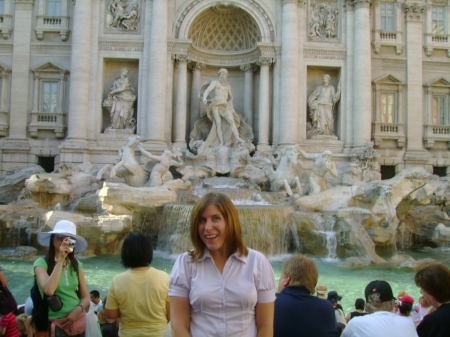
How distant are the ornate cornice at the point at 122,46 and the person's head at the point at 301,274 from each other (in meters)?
17.9

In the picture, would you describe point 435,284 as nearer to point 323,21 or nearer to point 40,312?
point 40,312

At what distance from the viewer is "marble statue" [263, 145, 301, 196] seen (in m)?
16.3

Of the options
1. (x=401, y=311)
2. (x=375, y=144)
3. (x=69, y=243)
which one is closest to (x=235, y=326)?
(x=69, y=243)

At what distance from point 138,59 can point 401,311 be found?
17883 millimetres

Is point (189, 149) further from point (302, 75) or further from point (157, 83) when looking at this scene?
point (302, 75)

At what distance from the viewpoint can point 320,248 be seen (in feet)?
43.7

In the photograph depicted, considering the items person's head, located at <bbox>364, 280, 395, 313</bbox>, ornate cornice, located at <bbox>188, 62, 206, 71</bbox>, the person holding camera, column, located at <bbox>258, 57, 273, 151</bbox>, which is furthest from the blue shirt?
ornate cornice, located at <bbox>188, 62, 206, 71</bbox>

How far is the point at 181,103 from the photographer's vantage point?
782 inches

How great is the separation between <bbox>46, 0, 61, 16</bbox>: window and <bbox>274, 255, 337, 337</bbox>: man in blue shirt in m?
20.5

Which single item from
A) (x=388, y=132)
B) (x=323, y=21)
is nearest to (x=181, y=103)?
(x=323, y=21)

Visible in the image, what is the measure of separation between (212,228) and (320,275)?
8.62 meters

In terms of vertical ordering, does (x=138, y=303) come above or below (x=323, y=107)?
below

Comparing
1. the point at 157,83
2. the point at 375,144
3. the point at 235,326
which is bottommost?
the point at 235,326

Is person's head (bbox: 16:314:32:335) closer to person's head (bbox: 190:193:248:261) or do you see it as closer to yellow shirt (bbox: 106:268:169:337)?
yellow shirt (bbox: 106:268:169:337)
